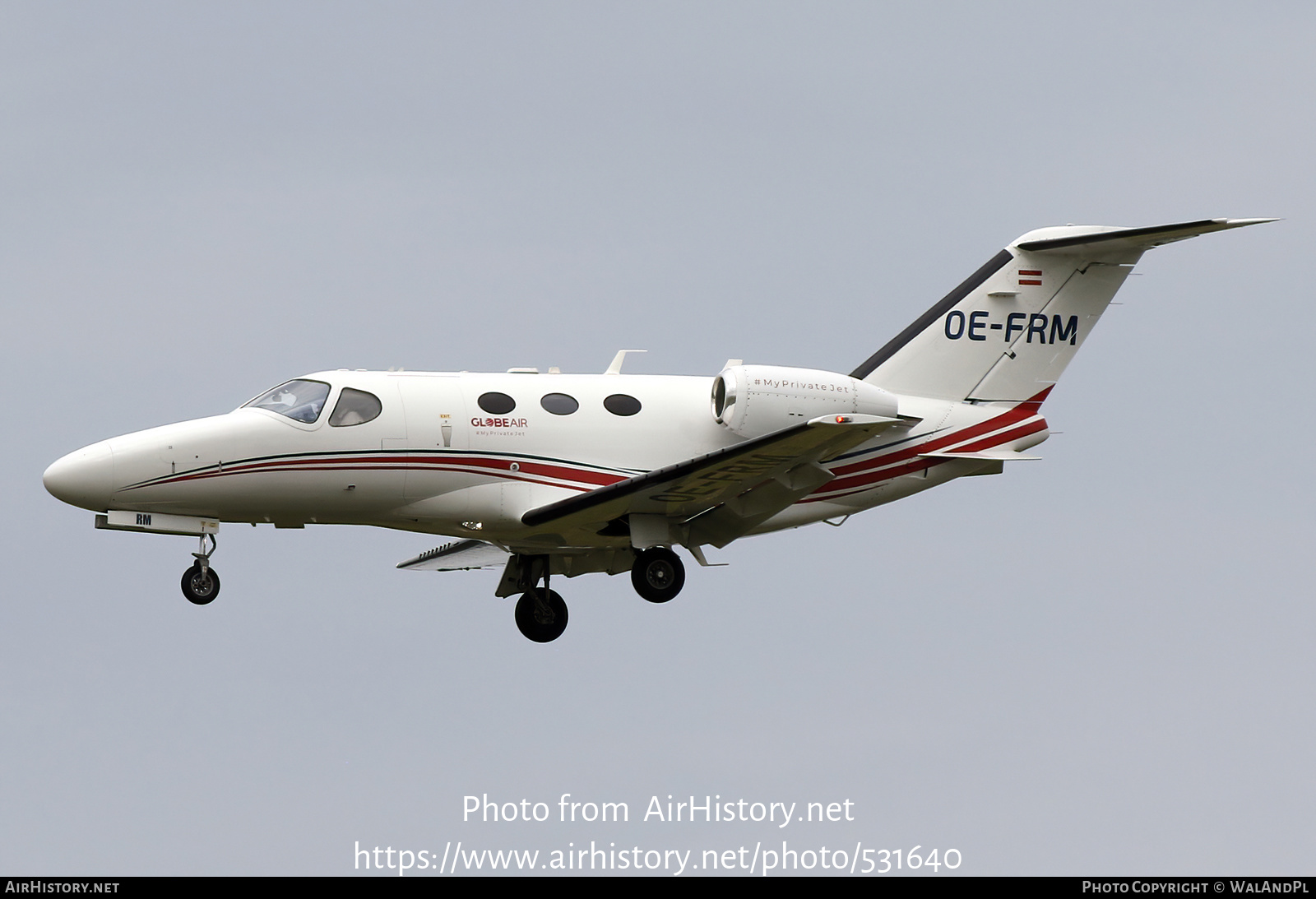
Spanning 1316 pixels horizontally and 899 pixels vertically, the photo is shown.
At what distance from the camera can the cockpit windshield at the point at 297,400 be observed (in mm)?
23594

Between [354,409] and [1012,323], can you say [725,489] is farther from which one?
[1012,323]

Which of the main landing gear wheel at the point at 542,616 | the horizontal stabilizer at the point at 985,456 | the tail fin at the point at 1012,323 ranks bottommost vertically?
the main landing gear wheel at the point at 542,616

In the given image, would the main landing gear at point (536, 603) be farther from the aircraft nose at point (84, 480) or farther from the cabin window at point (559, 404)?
the aircraft nose at point (84, 480)

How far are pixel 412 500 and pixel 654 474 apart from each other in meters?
3.50

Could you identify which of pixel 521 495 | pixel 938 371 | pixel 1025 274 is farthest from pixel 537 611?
pixel 1025 274

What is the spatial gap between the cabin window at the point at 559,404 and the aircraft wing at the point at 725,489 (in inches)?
50.2

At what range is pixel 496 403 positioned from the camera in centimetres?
2416

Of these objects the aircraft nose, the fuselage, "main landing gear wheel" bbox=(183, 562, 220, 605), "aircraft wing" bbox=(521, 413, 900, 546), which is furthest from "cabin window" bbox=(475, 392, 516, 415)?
the aircraft nose

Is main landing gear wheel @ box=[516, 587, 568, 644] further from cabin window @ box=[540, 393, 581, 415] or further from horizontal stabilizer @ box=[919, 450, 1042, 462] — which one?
horizontal stabilizer @ box=[919, 450, 1042, 462]

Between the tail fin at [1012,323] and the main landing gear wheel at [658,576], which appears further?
the tail fin at [1012,323]

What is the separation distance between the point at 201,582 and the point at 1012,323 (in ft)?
40.8

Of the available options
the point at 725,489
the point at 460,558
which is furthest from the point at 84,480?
the point at 725,489

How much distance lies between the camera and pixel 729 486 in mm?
23484

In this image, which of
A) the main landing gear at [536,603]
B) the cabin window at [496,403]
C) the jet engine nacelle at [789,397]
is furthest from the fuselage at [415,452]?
the main landing gear at [536,603]
